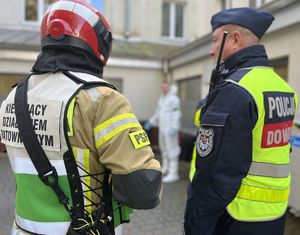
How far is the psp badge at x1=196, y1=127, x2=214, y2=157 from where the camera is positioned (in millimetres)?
1795

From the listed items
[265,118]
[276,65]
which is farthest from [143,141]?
[276,65]

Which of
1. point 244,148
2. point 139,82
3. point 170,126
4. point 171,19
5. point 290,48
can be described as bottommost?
point 170,126

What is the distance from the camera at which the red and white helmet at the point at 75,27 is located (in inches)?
58.4

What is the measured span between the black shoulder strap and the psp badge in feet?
2.46

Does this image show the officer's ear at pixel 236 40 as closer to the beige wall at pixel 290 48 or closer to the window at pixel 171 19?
the beige wall at pixel 290 48

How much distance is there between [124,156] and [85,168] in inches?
7.0

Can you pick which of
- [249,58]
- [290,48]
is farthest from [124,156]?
[290,48]

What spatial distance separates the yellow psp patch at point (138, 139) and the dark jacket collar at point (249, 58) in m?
0.79

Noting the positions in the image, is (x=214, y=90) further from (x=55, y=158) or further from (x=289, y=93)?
(x=55, y=158)

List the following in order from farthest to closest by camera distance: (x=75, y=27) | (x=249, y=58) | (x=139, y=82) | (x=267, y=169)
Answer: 1. (x=139, y=82)
2. (x=249, y=58)
3. (x=267, y=169)
4. (x=75, y=27)

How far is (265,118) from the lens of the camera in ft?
5.98

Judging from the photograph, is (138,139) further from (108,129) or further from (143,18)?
(143,18)

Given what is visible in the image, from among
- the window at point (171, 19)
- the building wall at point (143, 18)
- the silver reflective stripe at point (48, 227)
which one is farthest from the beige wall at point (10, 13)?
the silver reflective stripe at point (48, 227)

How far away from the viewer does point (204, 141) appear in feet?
6.00
